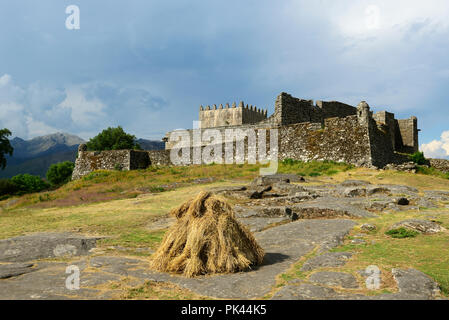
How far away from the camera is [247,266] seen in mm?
6262

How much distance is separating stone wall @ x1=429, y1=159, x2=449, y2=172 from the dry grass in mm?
33423

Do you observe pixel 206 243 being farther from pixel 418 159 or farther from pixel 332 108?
pixel 332 108

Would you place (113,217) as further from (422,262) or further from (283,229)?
(422,262)

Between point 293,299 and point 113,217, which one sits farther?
point 113,217

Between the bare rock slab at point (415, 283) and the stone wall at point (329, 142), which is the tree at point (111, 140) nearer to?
the stone wall at point (329, 142)

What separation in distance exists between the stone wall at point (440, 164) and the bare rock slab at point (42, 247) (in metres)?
34.5

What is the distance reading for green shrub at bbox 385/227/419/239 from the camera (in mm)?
8523

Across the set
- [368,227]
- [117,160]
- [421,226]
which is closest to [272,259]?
[368,227]

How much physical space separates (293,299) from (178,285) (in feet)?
6.14

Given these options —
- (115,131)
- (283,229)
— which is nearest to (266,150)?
(283,229)

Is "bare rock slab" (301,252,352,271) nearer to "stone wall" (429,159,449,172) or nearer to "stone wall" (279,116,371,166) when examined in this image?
"stone wall" (279,116,371,166)

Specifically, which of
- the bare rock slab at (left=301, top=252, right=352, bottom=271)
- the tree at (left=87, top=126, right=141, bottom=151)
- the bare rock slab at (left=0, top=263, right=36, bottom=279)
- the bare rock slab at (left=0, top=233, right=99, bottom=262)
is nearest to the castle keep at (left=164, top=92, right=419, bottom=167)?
the bare rock slab at (left=301, top=252, right=352, bottom=271)

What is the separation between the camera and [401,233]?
28.4 feet

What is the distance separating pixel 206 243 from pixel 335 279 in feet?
7.55
